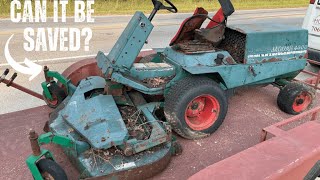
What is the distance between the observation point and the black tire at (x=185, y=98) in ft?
11.2

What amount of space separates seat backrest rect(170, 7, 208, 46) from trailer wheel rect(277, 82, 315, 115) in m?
1.42

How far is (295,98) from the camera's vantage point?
4.16 meters

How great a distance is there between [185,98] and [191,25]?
129 centimetres

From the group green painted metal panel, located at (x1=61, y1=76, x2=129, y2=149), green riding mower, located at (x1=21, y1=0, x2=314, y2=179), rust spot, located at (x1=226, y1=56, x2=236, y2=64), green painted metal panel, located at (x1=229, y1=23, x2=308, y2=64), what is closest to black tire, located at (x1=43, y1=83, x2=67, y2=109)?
green riding mower, located at (x1=21, y1=0, x2=314, y2=179)

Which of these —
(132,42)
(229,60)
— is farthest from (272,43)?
(132,42)

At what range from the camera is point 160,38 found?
9.04m

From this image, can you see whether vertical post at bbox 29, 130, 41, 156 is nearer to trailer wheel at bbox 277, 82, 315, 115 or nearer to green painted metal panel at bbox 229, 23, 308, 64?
green painted metal panel at bbox 229, 23, 308, 64

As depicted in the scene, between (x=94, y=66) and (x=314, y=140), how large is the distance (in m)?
2.96

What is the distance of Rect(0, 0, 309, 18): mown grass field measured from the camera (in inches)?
524

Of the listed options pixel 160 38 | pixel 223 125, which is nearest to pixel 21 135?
pixel 223 125

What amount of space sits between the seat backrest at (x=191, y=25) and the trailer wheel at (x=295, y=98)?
1.42 meters

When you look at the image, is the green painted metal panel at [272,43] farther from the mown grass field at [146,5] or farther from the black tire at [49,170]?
the mown grass field at [146,5]

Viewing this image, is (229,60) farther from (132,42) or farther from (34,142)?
(34,142)

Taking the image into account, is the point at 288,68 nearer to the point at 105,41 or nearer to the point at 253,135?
the point at 253,135
